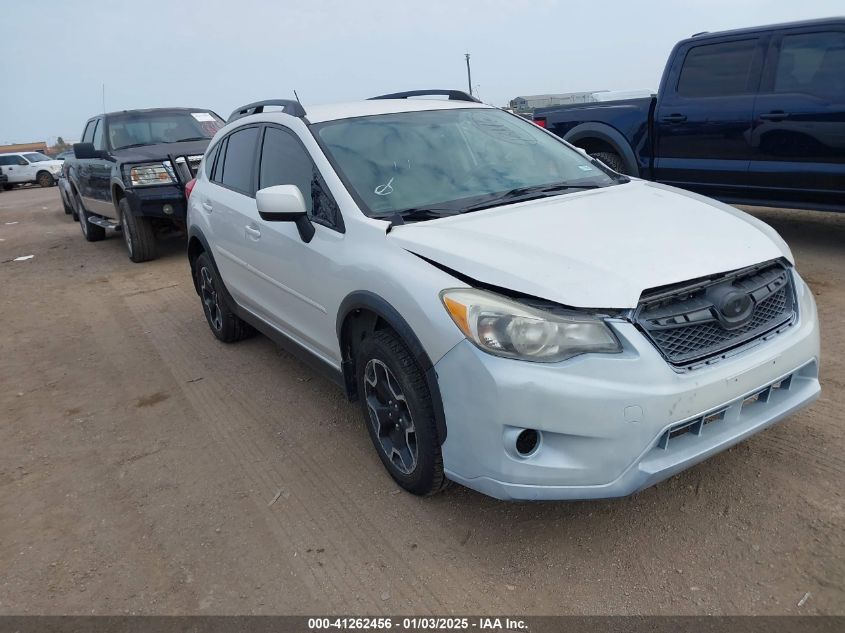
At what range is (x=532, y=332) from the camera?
2342 millimetres

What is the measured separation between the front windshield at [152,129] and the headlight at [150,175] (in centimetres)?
103

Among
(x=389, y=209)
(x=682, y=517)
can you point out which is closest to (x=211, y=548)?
(x=389, y=209)

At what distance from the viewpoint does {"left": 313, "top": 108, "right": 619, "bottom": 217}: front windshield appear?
323 cm

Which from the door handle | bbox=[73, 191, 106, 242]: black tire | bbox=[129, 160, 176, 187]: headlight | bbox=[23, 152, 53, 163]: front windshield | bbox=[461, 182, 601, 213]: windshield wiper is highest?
bbox=[461, 182, 601, 213]: windshield wiper

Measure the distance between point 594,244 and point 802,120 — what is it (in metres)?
4.44

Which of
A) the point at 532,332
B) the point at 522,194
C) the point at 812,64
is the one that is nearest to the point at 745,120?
the point at 812,64

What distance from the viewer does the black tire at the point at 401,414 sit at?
2.65 m

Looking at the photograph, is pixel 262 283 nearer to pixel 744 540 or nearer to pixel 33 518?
pixel 33 518

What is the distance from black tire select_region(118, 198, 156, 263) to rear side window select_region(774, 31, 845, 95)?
24.4 ft

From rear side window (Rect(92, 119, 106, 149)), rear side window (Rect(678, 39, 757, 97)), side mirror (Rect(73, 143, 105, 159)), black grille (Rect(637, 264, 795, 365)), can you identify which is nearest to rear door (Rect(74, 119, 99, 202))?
rear side window (Rect(92, 119, 106, 149))

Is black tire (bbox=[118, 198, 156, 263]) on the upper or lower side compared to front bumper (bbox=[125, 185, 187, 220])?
lower

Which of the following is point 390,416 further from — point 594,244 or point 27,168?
point 27,168

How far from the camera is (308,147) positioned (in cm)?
346

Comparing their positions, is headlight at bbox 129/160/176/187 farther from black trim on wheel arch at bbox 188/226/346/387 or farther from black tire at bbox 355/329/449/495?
black tire at bbox 355/329/449/495
